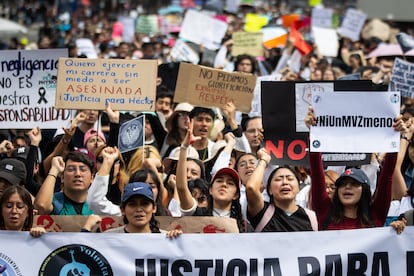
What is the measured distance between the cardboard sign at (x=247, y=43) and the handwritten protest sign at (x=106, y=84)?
6.71m

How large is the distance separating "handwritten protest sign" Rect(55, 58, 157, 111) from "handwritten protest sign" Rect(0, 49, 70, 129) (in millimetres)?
312

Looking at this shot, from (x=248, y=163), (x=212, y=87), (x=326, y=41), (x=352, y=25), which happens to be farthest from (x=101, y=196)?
(x=352, y=25)

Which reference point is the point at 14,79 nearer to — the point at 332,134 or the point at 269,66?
the point at 332,134

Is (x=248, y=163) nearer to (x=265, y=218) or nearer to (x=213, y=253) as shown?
(x=265, y=218)

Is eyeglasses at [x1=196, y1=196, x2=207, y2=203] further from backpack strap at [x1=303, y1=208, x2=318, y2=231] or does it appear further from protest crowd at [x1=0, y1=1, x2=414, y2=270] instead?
backpack strap at [x1=303, y1=208, x2=318, y2=231]

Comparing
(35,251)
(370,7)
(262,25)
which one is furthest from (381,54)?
(370,7)

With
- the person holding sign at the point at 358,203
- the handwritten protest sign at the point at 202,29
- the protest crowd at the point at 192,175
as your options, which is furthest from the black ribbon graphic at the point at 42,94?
the handwritten protest sign at the point at 202,29

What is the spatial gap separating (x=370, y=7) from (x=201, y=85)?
1336 inches

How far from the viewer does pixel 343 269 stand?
7.26 meters

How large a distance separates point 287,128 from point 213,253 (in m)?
1.67

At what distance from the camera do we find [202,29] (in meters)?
16.0

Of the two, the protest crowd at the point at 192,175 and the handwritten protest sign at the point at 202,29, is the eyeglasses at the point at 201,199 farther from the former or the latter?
the handwritten protest sign at the point at 202,29

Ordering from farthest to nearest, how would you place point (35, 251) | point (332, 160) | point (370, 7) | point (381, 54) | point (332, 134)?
1. point (370, 7)
2. point (381, 54)
3. point (332, 160)
4. point (332, 134)
5. point (35, 251)

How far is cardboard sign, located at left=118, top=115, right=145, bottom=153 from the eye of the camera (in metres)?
8.79
